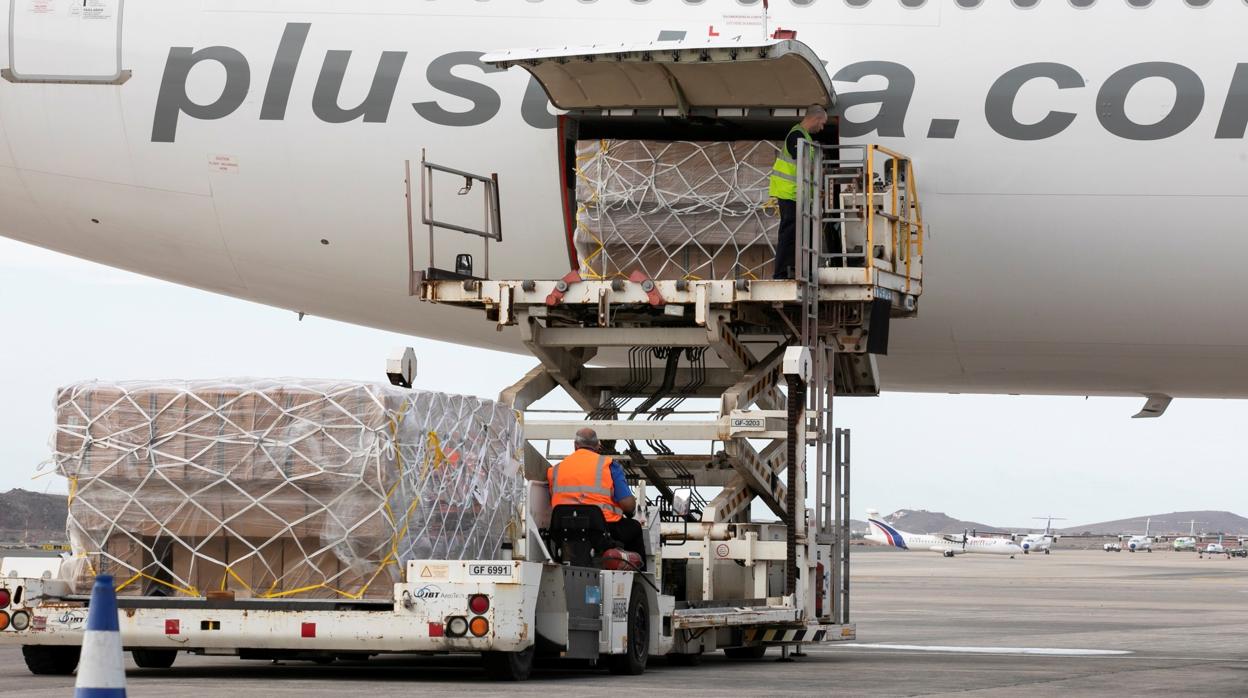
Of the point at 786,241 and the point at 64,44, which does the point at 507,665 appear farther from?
the point at 64,44

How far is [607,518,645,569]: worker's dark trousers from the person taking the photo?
11508mm

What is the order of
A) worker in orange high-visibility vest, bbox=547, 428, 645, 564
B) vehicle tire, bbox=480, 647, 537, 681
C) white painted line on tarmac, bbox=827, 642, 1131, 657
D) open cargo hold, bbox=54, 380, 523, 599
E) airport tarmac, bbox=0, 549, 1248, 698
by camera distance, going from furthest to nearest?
white painted line on tarmac, bbox=827, 642, 1131, 657 → worker in orange high-visibility vest, bbox=547, 428, 645, 564 → vehicle tire, bbox=480, 647, 537, 681 → open cargo hold, bbox=54, 380, 523, 599 → airport tarmac, bbox=0, 549, 1248, 698

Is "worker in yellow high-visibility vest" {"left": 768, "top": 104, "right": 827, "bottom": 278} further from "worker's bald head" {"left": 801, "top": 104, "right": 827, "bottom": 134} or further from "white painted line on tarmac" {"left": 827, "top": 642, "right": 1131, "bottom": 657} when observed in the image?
"white painted line on tarmac" {"left": 827, "top": 642, "right": 1131, "bottom": 657}

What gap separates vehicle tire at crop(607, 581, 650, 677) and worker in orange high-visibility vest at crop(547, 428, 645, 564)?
14.0 inches

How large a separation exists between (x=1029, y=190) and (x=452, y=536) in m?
5.79

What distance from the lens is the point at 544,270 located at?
1435cm

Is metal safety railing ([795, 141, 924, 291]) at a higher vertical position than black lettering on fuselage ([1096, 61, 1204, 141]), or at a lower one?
lower

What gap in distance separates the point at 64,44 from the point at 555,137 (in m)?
4.18

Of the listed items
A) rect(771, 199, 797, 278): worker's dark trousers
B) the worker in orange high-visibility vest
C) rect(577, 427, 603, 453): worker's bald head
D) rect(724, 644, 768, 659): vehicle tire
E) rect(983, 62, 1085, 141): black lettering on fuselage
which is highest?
rect(983, 62, 1085, 141): black lettering on fuselage

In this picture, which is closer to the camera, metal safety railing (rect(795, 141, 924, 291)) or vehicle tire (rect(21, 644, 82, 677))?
vehicle tire (rect(21, 644, 82, 677))

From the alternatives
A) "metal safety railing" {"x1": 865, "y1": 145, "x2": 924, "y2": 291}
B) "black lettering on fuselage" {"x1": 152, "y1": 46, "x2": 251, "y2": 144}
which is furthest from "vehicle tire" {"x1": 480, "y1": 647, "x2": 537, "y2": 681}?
"black lettering on fuselage" {"x1": 152, "y1": 46, "x2": 251, "y2": 144}

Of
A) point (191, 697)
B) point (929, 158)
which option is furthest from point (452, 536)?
point (929, 158)

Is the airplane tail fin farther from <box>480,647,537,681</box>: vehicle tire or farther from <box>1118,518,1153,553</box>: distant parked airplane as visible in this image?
<box>480,647,537,681</box>: vehicle tire

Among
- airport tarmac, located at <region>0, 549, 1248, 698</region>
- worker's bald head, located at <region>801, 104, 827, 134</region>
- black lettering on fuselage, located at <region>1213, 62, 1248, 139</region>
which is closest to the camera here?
airport tarmac, located at <region>0, 549, 1248, 698</region>
